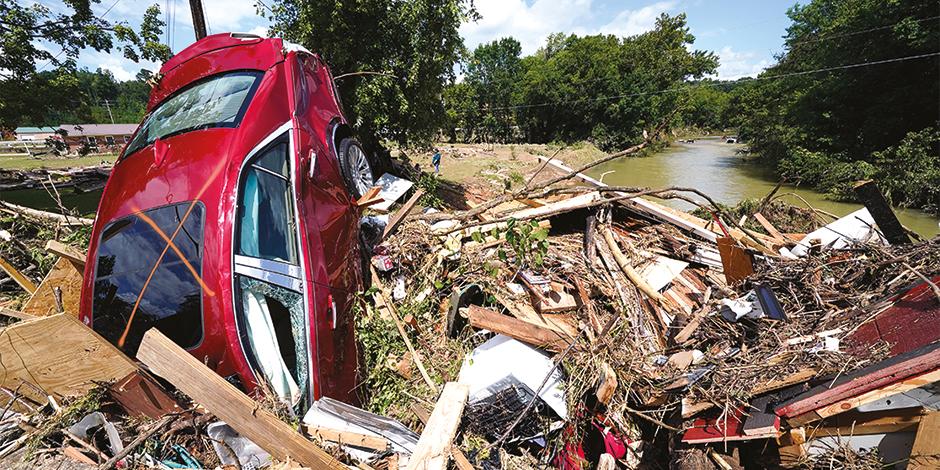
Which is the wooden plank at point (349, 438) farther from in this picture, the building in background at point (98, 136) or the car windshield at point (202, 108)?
the building in background at point (98, 136)

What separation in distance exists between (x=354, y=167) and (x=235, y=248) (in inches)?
111

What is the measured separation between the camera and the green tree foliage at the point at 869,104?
1319 cm

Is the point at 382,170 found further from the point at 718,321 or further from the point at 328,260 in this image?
the point at 718,321

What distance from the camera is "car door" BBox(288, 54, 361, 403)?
2432 mm

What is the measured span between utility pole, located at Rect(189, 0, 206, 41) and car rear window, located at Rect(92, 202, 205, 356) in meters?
9.03

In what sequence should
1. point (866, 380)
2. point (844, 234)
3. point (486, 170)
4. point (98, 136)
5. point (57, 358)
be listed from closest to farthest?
point (57, 358), point (866, 380), point (844, 234), point (486, 170), point (98, 136)

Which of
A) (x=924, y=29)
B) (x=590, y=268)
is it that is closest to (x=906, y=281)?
(x=590, y=268)

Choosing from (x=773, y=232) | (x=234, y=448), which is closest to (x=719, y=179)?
(x=773, y=232)

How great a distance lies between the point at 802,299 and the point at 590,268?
1.80 meters

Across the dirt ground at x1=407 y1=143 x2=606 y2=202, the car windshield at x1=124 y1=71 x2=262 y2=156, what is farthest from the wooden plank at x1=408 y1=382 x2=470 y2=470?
the dirt ground at x1=407 y1=143 x2=606 y2=202

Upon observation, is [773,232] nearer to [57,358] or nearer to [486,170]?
[57,358]

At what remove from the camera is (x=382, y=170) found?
7910mm

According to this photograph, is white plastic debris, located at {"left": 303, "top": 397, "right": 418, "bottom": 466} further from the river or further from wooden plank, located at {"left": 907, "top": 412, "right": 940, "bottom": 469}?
the river

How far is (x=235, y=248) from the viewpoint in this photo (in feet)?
7.39
